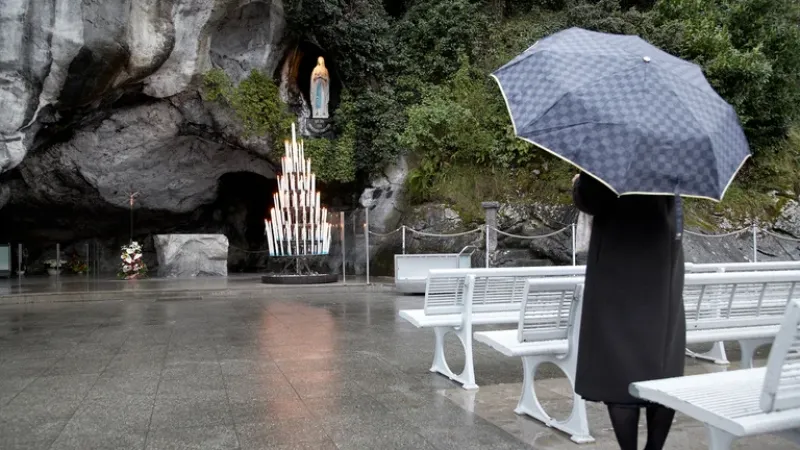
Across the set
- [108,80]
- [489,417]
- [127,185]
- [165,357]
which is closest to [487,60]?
[108,80]

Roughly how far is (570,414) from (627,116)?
81.2 inches

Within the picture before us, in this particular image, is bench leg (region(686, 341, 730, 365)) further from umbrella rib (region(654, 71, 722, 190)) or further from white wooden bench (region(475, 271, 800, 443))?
umbrella rib (region(654, 71, 722, 190))

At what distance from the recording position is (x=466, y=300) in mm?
5082

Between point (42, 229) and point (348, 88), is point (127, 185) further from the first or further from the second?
point (348, 88)

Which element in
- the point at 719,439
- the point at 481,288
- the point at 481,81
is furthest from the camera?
the point at 481,81

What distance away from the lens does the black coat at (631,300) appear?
2.68 meters

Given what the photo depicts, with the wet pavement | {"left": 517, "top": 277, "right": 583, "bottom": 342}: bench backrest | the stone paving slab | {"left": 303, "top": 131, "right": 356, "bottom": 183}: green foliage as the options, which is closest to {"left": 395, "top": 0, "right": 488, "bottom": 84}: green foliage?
{"left": 303, "top": 131, "right": 356, "bottom": 183}: green foliage

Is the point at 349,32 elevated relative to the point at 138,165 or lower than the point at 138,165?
elevated

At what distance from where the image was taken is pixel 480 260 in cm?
1501

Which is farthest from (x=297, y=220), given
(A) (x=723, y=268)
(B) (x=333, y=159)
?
(A) (x=723, y=268)

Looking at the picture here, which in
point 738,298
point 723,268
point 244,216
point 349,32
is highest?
point 349,32

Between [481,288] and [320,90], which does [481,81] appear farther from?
[481,288]

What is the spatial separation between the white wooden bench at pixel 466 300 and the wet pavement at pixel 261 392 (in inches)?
14.3

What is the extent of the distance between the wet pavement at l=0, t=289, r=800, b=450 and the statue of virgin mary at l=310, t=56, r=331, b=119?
11908 millimetres
